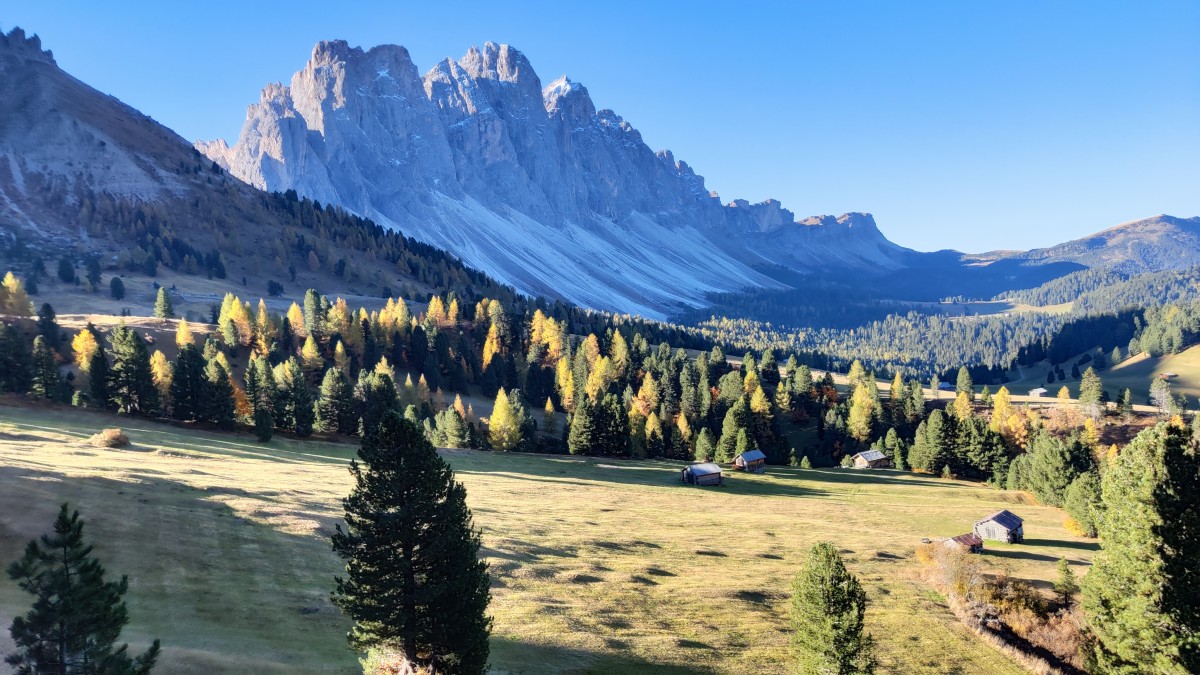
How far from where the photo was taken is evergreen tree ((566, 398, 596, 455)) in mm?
106000

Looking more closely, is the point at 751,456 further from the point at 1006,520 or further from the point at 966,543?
the point at 966,543

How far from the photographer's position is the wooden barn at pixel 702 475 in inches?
3337

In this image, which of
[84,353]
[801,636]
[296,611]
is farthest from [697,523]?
[84,353]

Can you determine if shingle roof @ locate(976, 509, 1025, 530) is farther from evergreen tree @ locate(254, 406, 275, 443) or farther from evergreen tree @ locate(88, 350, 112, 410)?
evergreen tree @ locate(88, 350, 112, 410)

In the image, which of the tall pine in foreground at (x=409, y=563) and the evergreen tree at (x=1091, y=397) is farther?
the evergreen tree at (x=1091, y=397)

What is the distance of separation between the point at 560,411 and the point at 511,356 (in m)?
24.1

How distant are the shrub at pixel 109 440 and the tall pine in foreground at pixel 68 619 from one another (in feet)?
176

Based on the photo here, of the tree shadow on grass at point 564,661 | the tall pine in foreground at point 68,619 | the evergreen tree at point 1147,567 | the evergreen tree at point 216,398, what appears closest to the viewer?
the tall pine in foreground at point 68,619

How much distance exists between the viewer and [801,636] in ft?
95.3

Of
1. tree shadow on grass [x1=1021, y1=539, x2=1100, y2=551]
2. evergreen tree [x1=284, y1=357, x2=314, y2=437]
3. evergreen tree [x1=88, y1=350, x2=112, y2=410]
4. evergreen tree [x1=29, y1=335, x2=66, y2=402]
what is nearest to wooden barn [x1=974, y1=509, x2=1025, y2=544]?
tree shadow on grass [x1=1021, y1=539, x2=1100, y2=551]

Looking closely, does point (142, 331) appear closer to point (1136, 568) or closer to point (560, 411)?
point (560, 411)

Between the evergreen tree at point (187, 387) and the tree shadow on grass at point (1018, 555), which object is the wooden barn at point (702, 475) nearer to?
the tree shadow on grass at point (1018, 555)

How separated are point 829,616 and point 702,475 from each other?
57.2 metres

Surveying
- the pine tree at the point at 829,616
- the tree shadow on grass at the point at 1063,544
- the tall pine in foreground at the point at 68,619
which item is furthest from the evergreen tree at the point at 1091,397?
the tall pine in foreground at the point at 68,619
